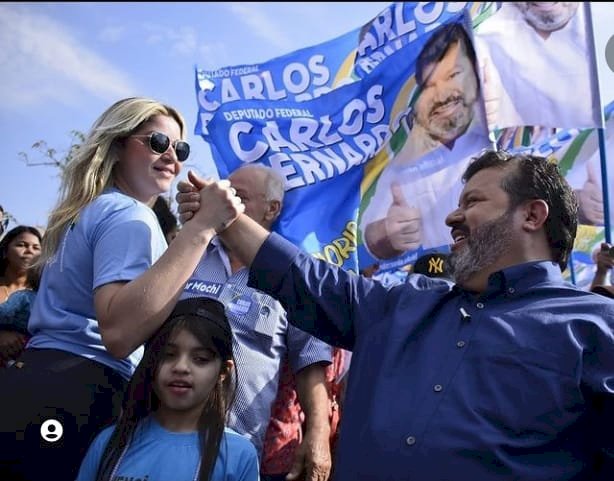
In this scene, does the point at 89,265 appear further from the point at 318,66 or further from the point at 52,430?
the point at 318,66

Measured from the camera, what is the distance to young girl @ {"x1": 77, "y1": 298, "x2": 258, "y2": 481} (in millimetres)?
2262

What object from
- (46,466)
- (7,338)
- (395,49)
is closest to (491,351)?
(46,466)

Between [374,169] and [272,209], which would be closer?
[272,209]

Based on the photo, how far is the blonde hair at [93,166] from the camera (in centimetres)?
232

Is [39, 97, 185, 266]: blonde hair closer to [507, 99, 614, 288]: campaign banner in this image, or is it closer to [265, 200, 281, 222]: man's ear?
[265, 200, 281, 222]: man's ear

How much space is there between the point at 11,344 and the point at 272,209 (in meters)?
1.37

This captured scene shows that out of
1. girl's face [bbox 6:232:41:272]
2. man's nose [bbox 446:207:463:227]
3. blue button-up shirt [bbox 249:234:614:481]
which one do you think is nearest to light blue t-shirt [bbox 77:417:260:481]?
blue button-up shirt [bbox 249:234:614:481]

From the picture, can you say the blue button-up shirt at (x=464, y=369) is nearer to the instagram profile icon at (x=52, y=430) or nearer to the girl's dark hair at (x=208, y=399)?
the girl's dark hair at (x=208, y=399)

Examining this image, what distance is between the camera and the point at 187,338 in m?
2.54

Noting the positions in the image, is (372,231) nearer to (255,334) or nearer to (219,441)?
(255,334)

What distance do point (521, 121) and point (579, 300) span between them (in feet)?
10.8

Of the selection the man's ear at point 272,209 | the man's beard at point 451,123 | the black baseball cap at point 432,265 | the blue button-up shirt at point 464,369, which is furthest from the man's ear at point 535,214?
the man's beard at point 451,123

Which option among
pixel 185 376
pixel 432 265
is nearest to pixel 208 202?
pixel 185 376

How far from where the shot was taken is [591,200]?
20.1 ft
